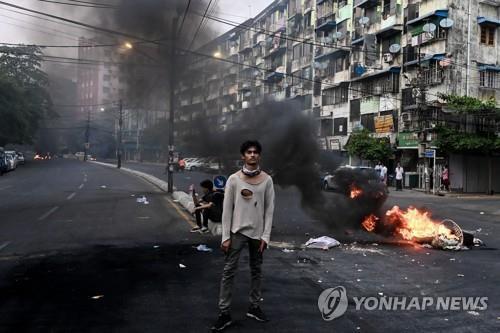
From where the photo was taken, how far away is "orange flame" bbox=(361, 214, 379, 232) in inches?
382

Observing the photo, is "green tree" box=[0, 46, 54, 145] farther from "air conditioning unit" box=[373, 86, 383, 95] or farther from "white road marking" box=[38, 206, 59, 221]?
"white road marking" box=[38, 206, 59, 221]

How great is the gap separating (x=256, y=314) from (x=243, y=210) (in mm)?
983

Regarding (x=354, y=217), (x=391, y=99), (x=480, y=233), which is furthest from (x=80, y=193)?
(x=391, y=99)

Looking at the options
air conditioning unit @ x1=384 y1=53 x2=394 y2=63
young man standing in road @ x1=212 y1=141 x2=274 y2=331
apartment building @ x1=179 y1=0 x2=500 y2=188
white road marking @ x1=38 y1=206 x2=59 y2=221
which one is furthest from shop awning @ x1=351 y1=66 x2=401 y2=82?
young man standing in road @ x1=212 y1=141 x2=274 y2=331

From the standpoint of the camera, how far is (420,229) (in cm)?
921

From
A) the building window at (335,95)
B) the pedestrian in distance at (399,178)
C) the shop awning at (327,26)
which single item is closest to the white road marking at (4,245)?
the pedestrian in distance at (399,178)

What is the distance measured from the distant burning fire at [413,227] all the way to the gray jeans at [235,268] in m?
5.37

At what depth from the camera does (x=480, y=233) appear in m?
11.2

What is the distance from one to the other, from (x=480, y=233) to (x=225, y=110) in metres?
7.89

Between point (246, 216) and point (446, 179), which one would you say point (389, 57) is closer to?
point (446, 179)

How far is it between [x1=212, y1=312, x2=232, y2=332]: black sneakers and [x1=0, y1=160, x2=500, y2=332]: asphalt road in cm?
9

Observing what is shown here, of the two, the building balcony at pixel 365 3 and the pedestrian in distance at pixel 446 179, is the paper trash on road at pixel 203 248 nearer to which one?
the pedestrian in distance at pixel 446 179

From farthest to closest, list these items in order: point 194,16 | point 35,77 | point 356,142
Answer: point 35,77 < point 356,142 < point 194,16

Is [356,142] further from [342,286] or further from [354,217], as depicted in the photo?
[342,286]
